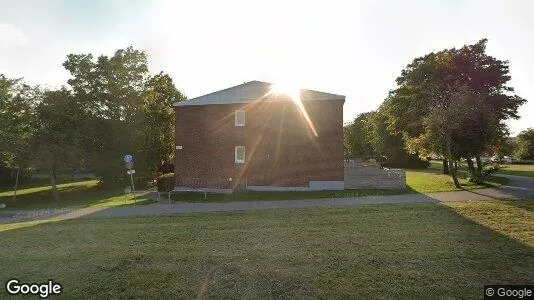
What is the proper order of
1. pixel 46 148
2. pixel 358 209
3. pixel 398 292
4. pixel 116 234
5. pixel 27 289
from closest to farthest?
pixel 398 292
pixel 27 289
pixel 116 234
pixel 358 209
pixel 46 148

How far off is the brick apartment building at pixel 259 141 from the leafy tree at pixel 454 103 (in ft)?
22.7

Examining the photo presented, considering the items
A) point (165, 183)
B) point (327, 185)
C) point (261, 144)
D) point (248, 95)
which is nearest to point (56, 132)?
point (165, 183)

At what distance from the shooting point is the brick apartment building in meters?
24.9

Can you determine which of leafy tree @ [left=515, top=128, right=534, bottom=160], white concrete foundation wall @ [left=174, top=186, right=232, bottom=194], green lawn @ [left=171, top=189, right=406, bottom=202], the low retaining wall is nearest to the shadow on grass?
white concrete foundation wall @ [left=174, top=186, right=232, bottom=194]

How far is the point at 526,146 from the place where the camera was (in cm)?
6700

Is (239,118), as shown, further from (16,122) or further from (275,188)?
(16,122)

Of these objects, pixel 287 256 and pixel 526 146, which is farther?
pixel 526 146

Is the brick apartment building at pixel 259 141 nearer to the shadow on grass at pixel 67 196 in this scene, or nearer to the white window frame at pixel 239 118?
the white window frame at pixel 239 118

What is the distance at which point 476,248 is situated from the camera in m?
8.62

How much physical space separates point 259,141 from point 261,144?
266 millimetres

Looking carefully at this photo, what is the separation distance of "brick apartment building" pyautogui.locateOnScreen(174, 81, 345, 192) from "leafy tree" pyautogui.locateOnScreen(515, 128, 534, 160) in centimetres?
6075

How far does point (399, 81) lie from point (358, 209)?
27159 millimetres

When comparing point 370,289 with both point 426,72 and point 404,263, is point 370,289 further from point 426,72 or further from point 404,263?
point 426,72

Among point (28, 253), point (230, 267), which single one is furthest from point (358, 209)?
point (28, 253)
